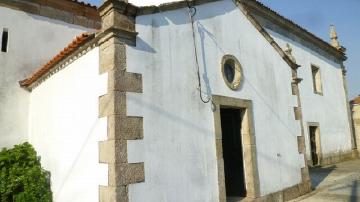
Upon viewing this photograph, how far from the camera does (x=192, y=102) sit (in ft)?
18.0

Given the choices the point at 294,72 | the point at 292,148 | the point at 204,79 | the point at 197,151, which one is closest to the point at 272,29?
the point at 294,72

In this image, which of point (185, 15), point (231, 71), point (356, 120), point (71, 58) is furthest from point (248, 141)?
point (356, 120)

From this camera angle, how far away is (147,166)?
15.0ft

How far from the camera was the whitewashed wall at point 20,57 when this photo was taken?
721cm

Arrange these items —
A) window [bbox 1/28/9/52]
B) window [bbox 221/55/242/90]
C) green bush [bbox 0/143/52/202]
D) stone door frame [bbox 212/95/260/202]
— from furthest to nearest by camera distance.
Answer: window [bbox 1/28/9/52], window [bbox 221/55/242/90], stone door frame [bbox 212/95/260/202], green bush [bbox 0/143/52/202]

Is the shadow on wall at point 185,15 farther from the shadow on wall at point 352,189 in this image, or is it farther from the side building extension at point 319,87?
the side building extension at point 319,87

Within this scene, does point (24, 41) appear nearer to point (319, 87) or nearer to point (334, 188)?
point (334, 188)

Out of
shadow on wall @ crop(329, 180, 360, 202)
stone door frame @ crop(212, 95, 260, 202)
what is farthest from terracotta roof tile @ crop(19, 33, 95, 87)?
shadow on wall @ crop(329, 180, 360, 202)

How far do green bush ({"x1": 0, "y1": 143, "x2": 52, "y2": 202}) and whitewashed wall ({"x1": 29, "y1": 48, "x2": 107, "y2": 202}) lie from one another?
174mm

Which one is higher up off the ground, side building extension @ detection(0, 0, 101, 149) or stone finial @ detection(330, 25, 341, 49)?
stone finial @ detection(330, 25, 341, 49)

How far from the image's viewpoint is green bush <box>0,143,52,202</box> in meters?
5.78

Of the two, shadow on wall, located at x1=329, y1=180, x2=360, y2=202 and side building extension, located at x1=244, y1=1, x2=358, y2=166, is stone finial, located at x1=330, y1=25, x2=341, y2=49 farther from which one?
shadow on wall, located at x1=329, y1=180, x2=360, y2=202

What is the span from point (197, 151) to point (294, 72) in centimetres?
425

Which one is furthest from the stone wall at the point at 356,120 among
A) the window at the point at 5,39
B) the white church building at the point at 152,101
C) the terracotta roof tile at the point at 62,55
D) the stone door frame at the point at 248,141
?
the window at the point at 5,39
